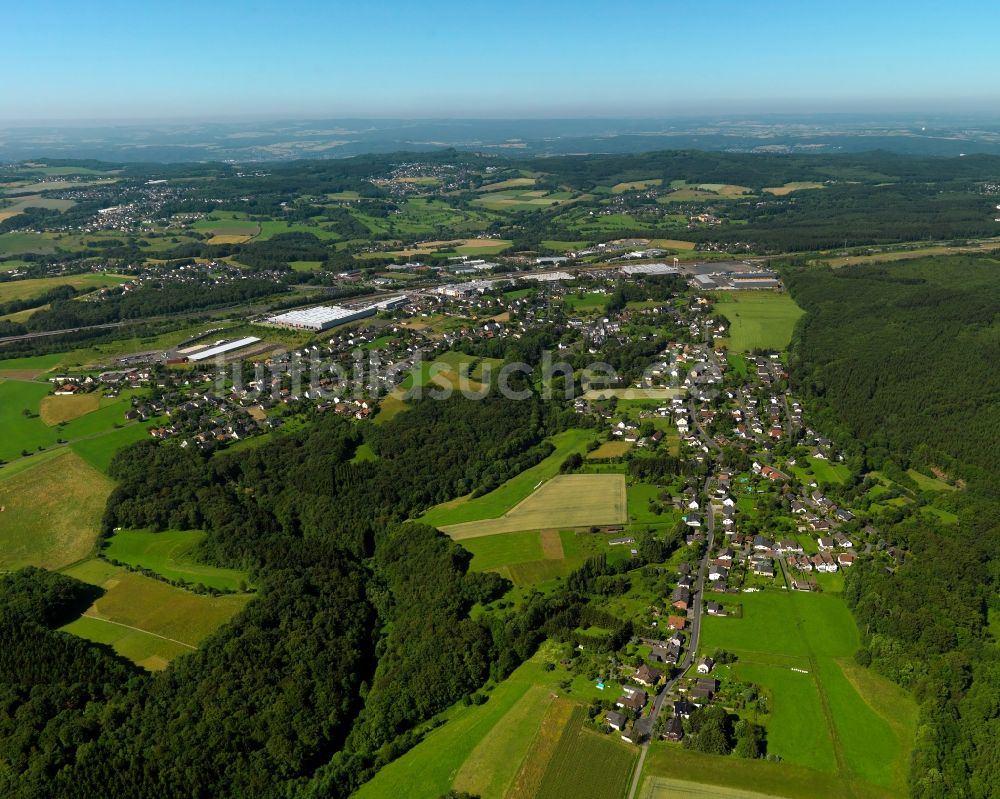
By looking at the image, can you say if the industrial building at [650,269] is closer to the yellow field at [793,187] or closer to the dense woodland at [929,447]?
the dense woodland at [929,447]

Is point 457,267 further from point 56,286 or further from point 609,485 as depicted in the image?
point 609,485

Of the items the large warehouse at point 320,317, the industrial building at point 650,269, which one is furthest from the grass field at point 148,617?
the industrial building at point 650,269

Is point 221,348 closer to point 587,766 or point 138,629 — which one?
point 138,629

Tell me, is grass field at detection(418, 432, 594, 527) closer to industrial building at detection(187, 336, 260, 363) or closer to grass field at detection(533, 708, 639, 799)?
grass field at detection(533, 708, 639, 799)

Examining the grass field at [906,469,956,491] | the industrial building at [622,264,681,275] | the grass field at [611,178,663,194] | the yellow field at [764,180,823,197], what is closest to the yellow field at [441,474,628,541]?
the grass field at [906,469,956,491]

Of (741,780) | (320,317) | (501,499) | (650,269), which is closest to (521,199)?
(650,269)
